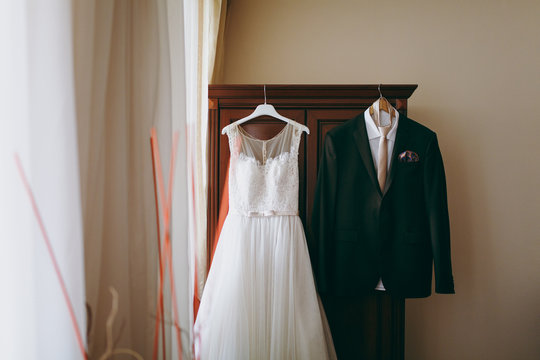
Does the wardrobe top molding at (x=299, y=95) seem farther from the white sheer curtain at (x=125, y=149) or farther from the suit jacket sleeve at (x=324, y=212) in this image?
the white sheer curtain at (x=125, y=149)

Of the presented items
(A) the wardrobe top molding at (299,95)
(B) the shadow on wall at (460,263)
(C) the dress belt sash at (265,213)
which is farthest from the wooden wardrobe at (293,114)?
(B) the shadow on wall at (460,263)

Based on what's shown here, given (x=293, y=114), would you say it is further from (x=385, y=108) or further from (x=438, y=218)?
(x=438, y=218)

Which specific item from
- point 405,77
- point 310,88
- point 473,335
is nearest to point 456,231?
point 473,335

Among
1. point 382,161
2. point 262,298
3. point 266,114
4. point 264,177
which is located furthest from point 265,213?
point 382,161

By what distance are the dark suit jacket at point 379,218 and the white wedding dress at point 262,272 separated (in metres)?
0.15

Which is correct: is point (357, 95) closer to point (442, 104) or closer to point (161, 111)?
point (442, 104)

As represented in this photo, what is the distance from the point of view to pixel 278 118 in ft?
4.85

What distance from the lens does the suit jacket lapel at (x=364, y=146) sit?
141cm

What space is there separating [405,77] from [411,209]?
1083mm

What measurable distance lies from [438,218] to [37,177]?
Answer: 5.10ft

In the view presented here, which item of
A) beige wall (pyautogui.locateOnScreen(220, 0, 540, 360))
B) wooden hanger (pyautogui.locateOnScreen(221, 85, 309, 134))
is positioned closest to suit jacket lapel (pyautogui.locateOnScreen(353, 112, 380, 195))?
wooden hanger (pyautogui.locateOnScreen(221, 85, 309, 134))

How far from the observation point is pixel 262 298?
1.31 meters

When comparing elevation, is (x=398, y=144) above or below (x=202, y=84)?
below

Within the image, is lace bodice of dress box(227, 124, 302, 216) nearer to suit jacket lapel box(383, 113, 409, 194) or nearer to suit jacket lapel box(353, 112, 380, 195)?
suit jacket lapel box(353, 112, 380, 195)
